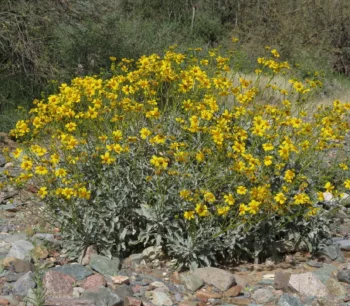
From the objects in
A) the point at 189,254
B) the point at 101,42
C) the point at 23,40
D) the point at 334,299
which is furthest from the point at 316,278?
the point at 101,42

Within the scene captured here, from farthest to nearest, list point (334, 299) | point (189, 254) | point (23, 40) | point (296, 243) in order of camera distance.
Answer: point (23, 40), point (296, 243), point (189, 254), point (334, 299)

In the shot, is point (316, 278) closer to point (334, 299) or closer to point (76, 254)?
point (334, 299)

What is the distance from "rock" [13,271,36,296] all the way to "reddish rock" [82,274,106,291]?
31 centimetres

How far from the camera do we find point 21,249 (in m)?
3.87

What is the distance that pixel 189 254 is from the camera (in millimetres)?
3688

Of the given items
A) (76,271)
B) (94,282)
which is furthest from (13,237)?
(94,282)

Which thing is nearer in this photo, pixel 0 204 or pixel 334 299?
pixel 334 299

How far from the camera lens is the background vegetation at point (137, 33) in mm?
7895

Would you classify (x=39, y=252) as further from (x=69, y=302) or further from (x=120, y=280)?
(x=69, y=302)

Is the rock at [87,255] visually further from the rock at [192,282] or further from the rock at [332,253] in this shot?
the rock at [332,253]

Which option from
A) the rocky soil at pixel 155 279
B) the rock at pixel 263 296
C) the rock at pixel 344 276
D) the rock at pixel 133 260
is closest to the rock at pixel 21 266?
the rocky soil at pixel 155 279

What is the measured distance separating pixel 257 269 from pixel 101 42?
7.32m

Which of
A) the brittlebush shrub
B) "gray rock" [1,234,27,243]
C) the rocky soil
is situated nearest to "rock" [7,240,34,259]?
the rocky soil

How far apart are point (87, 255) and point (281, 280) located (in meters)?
1.27
